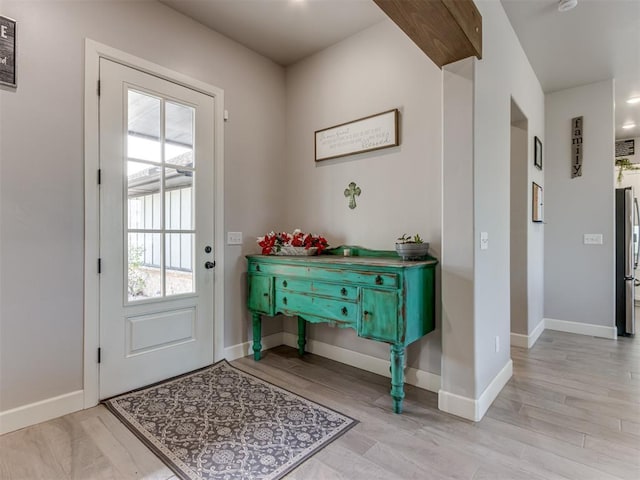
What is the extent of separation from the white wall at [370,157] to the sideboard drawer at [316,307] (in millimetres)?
581

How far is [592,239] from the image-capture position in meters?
3.87

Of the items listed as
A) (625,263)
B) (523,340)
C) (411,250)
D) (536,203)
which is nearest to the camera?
(411,250)

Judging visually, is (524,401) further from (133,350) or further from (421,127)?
(133,350)

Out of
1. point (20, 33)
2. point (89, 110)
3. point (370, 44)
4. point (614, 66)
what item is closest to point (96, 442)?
point (89, 110)

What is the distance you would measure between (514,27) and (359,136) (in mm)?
1526

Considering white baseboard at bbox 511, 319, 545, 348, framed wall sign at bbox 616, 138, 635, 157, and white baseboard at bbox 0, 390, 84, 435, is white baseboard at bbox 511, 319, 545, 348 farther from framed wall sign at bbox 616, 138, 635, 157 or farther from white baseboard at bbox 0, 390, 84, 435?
framed wall sign at bbox 616, 138, 635, 157

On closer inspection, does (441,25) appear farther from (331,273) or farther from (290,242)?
(290,242)

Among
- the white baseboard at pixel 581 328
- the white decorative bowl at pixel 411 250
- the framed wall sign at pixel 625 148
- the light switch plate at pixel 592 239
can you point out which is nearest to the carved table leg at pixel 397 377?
the white decorative bowl at pixel 411 250

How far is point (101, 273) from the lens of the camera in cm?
223

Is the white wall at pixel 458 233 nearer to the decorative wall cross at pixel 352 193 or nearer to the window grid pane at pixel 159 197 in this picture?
the decorative wall cross at pixel 352 193

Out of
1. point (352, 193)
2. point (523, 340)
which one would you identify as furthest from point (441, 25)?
point (523, 340)

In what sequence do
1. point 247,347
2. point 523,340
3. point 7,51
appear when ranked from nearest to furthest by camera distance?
point 7,51, point 247,347, point 523,340

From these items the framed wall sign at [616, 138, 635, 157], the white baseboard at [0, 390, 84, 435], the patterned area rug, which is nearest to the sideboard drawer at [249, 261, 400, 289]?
the patterned area rug

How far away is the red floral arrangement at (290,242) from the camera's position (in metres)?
2.90
